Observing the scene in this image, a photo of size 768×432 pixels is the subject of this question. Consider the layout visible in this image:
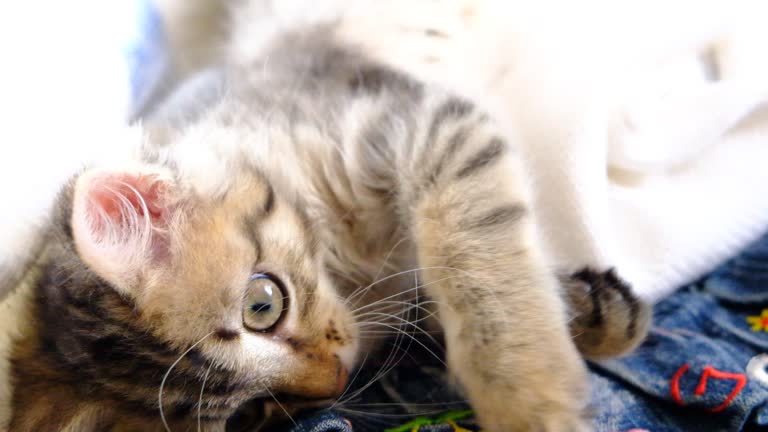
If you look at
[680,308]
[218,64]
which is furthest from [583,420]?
[218,64]

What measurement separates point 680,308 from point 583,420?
428 mm

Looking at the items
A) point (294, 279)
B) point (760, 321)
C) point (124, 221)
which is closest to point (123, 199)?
point (124, 221)

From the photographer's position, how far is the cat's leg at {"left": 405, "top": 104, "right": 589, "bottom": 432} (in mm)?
801

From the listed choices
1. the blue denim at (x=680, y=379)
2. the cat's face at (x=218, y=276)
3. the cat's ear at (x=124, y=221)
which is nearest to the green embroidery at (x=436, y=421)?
the blue denim at (x=680, y=379)

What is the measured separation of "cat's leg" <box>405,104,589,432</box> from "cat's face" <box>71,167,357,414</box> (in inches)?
7.3

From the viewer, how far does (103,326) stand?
2.47 ft

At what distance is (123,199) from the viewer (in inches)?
30.3

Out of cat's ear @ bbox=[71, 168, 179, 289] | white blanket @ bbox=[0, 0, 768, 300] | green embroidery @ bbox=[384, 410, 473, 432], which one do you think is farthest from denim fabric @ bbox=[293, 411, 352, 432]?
white blanket @ bbox=[0, 0, 768, 300]

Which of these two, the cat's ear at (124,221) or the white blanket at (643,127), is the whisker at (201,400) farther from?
the white blanket at (643,127)

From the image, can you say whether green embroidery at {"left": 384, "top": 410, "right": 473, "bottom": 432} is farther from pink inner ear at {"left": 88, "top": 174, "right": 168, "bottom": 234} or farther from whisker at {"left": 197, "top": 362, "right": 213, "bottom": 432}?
pink inner ear at {"left": 88, "top": 174, "right": 168, "bottom": 234}

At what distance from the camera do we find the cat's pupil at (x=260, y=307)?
0.80 metres

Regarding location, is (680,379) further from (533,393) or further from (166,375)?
(166,375)

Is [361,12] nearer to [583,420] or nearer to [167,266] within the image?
[167,266]

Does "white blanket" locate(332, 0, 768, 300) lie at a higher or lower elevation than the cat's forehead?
higher
